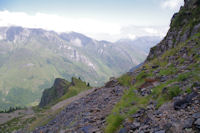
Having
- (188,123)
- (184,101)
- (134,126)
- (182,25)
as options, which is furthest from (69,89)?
(188,123)

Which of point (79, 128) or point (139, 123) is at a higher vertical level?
point (139, 123)

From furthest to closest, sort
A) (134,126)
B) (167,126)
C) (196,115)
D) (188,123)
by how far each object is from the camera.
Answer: (134,126)
(167,126)
(196,115)
(188,123)

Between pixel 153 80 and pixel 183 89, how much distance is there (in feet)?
23.5

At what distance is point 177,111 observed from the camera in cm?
1032

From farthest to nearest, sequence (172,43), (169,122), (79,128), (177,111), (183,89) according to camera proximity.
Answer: (172,43)
(79,128)
(183,89)
(177,111)
(169,122)

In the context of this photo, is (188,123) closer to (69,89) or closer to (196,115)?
(196,115)

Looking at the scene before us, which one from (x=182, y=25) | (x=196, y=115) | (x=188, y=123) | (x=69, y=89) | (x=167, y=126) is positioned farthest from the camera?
(x=69, y=89)

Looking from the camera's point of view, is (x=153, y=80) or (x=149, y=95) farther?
(x=153, y=80)

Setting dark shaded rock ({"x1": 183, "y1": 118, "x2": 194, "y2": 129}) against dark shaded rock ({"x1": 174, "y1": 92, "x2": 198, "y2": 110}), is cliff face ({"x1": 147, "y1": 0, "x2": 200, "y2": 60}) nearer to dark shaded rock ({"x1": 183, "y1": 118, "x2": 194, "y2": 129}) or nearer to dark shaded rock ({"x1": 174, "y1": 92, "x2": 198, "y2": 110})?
dark shaded rock ({"x1": 174, "y1": 92, "x2": 198, "y2": 110})

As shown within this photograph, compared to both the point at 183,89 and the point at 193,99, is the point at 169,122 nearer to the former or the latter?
the point at 193,99

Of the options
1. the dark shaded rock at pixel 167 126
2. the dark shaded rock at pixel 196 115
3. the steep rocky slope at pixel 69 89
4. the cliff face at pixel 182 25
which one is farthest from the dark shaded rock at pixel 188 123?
the steep rocky slope at pixel 69 89

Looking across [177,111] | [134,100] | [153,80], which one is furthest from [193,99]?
[153,80]

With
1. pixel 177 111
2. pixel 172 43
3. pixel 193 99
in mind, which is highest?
pixel 172 43

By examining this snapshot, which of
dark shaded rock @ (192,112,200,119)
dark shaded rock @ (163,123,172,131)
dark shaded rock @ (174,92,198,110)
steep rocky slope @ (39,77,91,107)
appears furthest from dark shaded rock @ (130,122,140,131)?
steep rocky slope @ (39,77,91,107)
